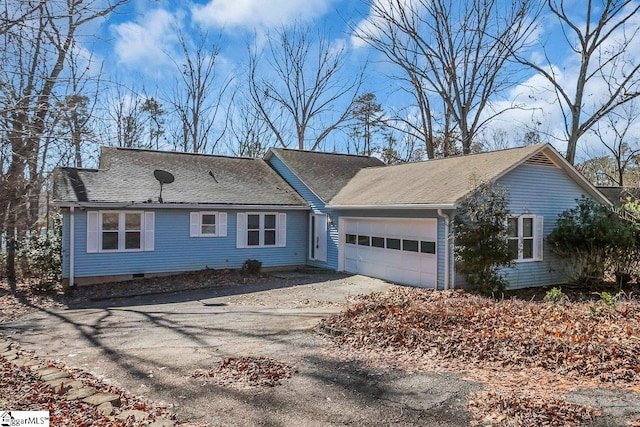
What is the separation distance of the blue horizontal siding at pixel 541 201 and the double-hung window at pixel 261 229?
26.3 ft

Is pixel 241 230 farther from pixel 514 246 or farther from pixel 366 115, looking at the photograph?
pixel 366 115

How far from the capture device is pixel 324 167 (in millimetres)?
19891

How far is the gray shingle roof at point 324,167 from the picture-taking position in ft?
58.4

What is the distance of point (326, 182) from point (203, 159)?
535cm

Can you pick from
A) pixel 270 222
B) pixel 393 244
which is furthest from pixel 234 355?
pixel 270 222

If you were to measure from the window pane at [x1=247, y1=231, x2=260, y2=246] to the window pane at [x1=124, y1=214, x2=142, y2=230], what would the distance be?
3.83 metres

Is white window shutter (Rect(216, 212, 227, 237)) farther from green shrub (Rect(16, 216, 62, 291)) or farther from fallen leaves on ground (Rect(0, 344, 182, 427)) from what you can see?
fallen leaves on ground (Rect(0, 344, 182, 427))

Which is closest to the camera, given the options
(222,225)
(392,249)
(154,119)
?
(392,249)

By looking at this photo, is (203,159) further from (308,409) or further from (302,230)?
(308,409)

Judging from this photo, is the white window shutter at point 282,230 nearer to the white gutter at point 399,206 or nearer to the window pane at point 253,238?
the window pane at point 253,238

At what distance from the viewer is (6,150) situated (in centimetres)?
777

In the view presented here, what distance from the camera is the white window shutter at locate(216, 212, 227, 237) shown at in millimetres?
15805

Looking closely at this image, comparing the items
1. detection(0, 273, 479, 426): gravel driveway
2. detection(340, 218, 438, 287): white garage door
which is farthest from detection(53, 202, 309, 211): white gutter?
detection(0, 273, 479, 426): gravel driveway

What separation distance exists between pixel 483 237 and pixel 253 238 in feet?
27.3
